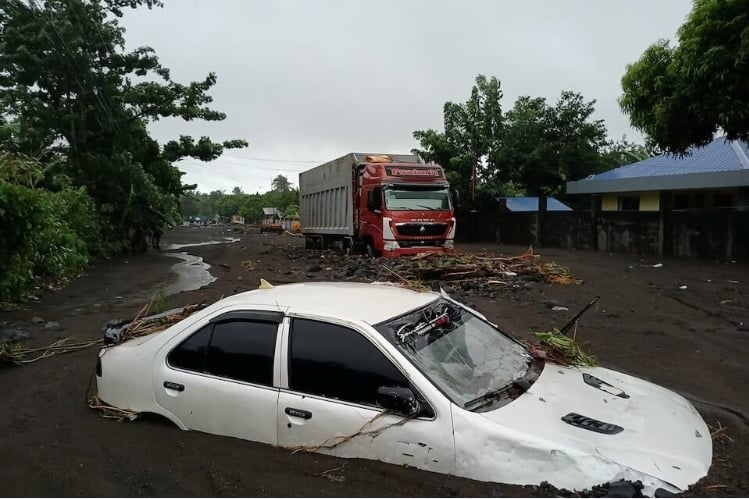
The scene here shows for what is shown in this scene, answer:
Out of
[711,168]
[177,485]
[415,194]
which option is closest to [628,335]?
[177,485]

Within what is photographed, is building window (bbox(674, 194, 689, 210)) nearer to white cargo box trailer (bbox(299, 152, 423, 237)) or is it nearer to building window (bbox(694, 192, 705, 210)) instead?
building window (bbox(694, 192, 705, 210))

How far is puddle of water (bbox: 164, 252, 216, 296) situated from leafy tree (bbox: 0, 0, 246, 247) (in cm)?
359

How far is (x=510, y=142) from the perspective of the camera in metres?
29.9

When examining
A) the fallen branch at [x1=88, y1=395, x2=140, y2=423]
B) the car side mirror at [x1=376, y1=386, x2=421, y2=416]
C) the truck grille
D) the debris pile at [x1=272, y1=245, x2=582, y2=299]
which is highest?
the truck grille

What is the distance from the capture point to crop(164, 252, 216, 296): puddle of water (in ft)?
46.9

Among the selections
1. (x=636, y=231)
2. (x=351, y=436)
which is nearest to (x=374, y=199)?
(x=636, y=231)

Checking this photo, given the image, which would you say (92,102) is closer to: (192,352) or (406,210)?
(406,210)

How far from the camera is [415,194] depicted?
1702cm

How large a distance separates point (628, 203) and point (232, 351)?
27507 mm

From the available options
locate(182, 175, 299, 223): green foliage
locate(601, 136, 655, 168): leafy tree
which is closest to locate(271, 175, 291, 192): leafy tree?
locate(182, 175, 299, 223): green foliage

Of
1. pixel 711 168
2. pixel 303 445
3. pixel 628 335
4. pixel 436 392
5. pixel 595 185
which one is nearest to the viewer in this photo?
pixel 436 392

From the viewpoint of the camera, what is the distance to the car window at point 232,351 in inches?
141

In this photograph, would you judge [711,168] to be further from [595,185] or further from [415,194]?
[415,194]

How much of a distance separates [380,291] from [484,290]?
299 inches
